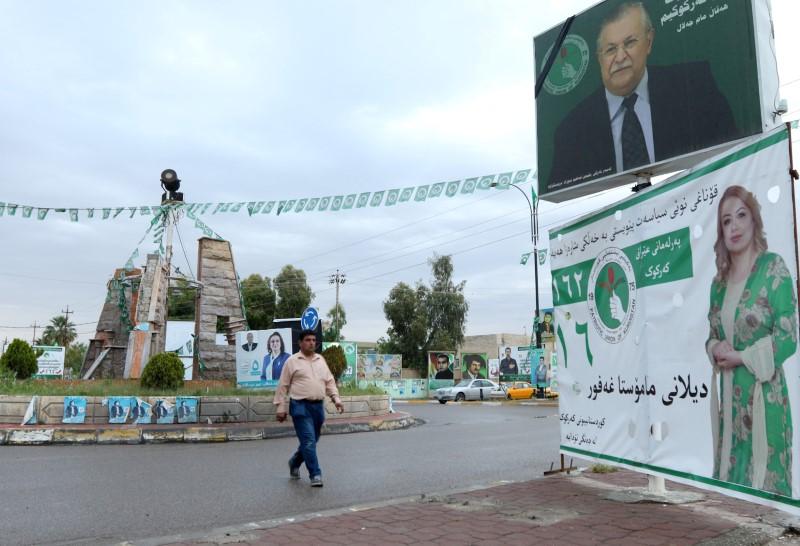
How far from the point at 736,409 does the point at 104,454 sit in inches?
351

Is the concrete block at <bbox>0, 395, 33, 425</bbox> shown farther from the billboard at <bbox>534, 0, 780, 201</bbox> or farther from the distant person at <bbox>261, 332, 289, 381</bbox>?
the billboard at <bbox>534, 0, 780, 201</bbox>

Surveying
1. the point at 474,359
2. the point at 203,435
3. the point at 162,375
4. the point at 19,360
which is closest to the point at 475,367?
the point at 474,359

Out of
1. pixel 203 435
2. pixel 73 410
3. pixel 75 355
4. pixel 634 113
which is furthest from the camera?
pixel 75 355

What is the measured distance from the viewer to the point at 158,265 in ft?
61.8

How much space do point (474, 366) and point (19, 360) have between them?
107 feet

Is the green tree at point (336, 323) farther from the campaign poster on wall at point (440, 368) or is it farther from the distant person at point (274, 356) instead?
the distant person at point (274, 356)

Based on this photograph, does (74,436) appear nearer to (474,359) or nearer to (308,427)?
(308,427)

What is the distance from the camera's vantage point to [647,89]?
5.88m

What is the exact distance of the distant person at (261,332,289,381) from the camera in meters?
16.9

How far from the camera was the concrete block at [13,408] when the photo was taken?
12406mm

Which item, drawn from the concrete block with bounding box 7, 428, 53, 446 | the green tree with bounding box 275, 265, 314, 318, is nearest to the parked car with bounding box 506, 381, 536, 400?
the green tree with bounding box 275, 265, 314, 318

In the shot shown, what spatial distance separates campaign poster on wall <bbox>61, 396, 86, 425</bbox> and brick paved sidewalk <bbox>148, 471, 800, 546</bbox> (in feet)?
30.8

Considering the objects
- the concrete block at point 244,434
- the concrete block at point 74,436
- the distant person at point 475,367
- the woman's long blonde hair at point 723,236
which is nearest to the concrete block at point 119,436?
the concrete block at point 74,436

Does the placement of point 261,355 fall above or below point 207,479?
above
